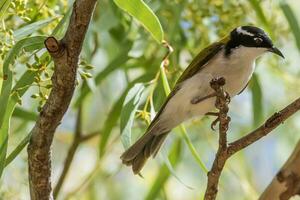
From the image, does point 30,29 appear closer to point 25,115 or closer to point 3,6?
point 3,6

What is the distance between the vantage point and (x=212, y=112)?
197 cm

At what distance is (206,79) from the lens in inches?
76.1

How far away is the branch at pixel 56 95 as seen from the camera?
1.31 meters

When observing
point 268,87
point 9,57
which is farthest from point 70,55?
point 268,87

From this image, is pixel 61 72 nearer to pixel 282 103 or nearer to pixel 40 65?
pixel 40 65

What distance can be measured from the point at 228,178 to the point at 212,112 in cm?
111

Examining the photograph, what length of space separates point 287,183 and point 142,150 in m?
0.43

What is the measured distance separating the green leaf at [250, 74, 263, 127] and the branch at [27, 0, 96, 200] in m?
0.86

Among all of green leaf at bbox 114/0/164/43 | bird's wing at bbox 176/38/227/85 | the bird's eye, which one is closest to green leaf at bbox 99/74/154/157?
bird's wing at bbox 176/38/227/85

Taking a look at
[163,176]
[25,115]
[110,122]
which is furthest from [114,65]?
[163,176]

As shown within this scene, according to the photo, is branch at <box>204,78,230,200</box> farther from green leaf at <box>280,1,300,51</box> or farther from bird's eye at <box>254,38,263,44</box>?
green leaf at <box>280,1,300,51</box>

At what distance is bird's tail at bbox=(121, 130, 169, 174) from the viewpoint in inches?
75.1

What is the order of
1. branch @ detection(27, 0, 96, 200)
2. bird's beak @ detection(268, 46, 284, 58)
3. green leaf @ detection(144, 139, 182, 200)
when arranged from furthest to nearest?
green leaf @ detection(144, 139, 182, 200), bird's beak @ detection(268, 46, 284, 58), branch @ detection(27, 0, 96, 200)

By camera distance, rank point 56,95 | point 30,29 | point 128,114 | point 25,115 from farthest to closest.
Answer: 1. point 25,115
2. point 128,114
3. point 30,29
4. point 56,95
